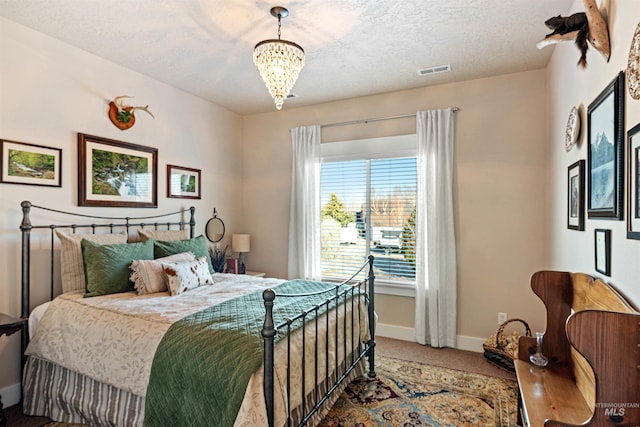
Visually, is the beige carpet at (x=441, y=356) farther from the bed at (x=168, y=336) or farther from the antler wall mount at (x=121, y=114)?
the antler wall mount at (x=121, y=114)

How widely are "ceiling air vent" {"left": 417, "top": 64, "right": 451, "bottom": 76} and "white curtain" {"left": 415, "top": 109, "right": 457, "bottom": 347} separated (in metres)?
0.42

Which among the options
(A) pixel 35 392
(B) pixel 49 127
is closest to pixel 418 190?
(B) pixel 49 127

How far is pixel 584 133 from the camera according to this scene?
2.07 m

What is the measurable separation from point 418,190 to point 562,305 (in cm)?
197

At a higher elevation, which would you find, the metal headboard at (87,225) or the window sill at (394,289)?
the metal headboard at (87,225)

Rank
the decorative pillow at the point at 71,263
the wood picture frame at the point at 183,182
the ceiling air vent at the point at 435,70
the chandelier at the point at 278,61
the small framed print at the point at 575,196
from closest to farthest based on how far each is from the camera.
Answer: the small framed print at the point at 575,196
the chandelier at the point at 278,61
the decorative pillow at the point at 71,263
the ceiling air vent at the point at 435,70
the wood picture frame at the point at 183,182

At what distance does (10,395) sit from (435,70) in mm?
4375

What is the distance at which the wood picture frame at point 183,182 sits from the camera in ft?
12.5

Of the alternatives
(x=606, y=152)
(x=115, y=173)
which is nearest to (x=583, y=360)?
(x=606, y=152)

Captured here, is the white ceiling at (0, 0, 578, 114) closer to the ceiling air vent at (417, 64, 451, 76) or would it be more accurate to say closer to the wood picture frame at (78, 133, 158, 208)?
the ceiling air vent at (417, 64, 451, 76)

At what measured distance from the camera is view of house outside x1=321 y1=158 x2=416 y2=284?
156 inches

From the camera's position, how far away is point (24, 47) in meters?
2.62

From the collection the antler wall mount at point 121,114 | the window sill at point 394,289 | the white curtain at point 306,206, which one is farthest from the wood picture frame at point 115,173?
the window sill at point 394,289

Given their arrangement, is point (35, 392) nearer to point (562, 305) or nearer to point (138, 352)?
point (138, 352)
